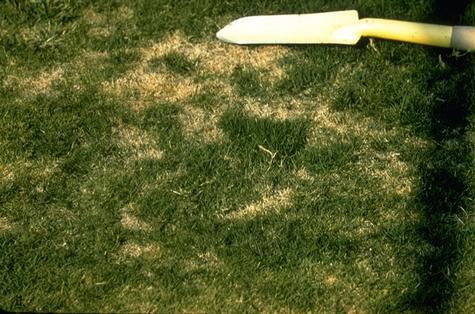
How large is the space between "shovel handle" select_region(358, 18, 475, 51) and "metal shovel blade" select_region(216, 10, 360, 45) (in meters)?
0.12

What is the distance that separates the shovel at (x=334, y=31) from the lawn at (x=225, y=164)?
0.29 feet

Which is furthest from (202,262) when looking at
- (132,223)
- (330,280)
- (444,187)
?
(444,187)

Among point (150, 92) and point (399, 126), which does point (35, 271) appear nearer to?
point (150, 92)

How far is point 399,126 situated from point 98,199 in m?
1.68

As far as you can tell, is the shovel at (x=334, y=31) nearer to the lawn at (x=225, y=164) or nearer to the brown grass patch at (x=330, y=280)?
the lawn at (x=225, y=164)

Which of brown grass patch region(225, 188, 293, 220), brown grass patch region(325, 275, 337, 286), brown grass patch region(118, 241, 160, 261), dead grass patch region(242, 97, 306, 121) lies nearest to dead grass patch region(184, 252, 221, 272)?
brown grass patch region(118, 241, 160, 261)

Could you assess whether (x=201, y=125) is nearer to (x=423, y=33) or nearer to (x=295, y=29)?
(x=295, y=29)

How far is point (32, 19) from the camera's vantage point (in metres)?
5.69

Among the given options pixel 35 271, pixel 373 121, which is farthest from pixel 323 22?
pixel 35 271

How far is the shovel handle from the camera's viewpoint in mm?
5043

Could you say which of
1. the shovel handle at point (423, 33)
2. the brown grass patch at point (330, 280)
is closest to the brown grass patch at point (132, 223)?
the brown grass patch at point (330, 280)

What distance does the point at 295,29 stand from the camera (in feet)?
17.4

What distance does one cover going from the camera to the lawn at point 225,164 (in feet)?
12.3

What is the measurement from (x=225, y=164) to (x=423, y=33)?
1527 mm
